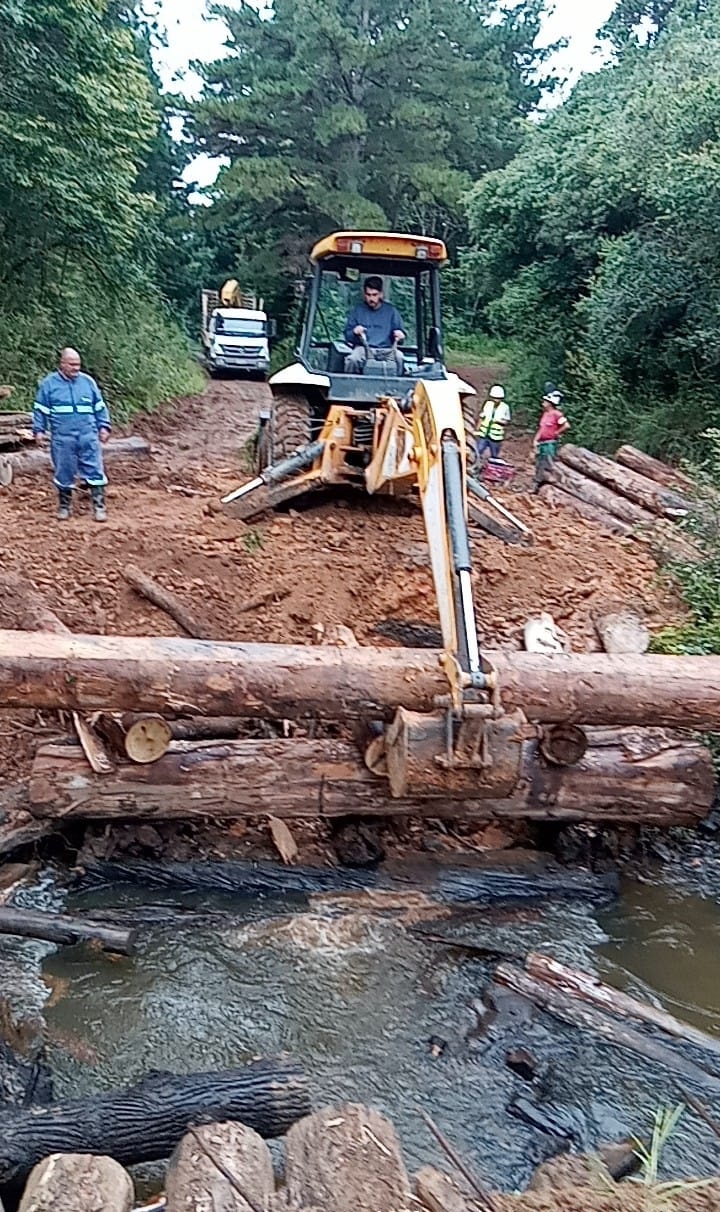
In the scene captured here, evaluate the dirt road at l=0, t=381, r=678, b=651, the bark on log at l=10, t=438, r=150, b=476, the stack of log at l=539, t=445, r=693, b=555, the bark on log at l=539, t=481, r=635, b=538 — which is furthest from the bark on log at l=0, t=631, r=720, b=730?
the bark on log at l=10, t=438, r=150, b=476

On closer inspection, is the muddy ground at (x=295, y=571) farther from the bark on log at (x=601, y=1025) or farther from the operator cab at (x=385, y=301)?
the bark on log at (x=601, y=1025)

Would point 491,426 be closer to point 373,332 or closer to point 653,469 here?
point 653,469

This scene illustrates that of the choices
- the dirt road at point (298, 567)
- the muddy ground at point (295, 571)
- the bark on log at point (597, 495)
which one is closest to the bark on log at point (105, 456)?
the muddy ground at point (295, 571)

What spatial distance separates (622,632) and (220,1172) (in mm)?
5012

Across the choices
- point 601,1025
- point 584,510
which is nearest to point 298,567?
point 584,510

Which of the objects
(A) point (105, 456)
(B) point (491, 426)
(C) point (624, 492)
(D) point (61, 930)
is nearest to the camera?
(D) point (61, 930)

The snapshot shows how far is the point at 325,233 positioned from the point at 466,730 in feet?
87.2

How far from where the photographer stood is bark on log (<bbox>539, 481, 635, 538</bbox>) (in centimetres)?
1008

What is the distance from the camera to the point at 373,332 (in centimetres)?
938

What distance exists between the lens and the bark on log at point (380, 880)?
5391mm

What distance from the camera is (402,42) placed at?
26.2 metres

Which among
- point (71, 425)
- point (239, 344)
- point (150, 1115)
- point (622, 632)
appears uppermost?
point (239, 344)

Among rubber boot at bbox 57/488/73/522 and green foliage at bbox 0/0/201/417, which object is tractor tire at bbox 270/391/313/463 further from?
green foliage at bbox 0/0/201/417

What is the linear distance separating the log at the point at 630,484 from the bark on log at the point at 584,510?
39cm
